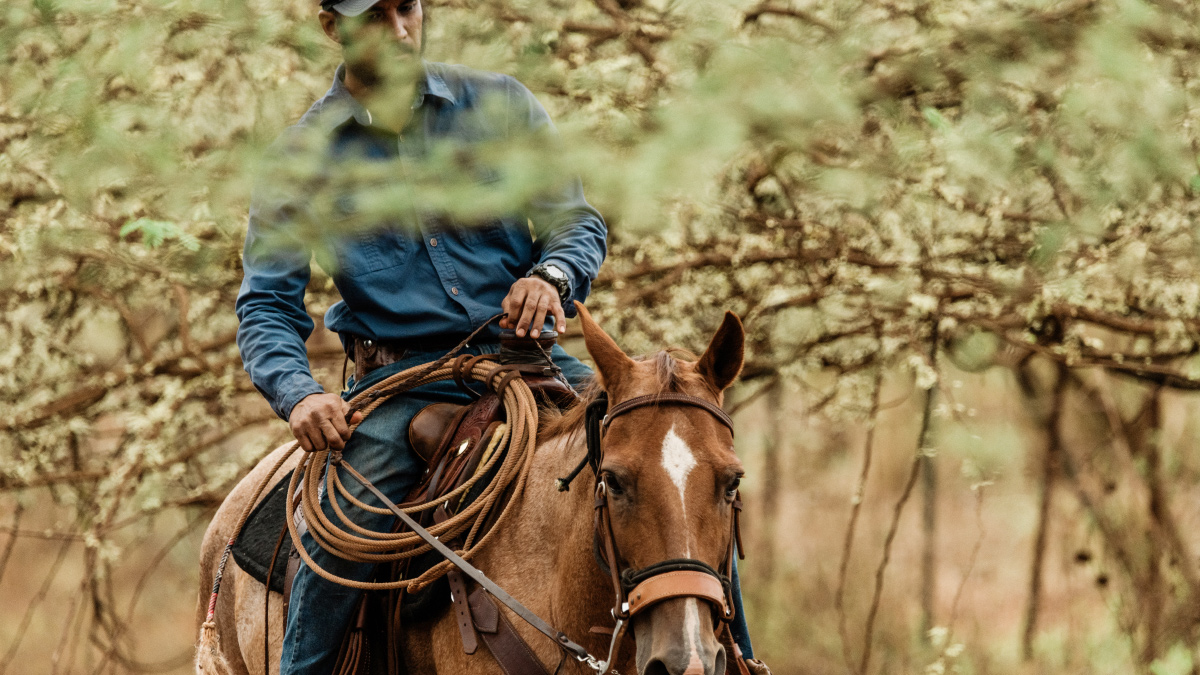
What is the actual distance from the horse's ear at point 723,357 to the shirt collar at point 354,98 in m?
1.34

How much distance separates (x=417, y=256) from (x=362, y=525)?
87 cm

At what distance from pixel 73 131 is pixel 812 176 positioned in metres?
3.82

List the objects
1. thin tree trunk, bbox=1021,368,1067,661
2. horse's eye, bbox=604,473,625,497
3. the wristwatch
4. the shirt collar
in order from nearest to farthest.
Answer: horse's eye, bbox=604,473,625,497 → the wristwatch → the shirt collar → thin tree trunk, bbox=1021,368,1067,661

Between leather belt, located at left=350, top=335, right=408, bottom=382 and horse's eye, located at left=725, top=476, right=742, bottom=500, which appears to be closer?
horse's eye, located at left=725, top=476, right=742, bottom=500

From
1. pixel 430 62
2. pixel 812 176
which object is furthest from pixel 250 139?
pixel 812 176

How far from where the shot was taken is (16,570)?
8.60 metres

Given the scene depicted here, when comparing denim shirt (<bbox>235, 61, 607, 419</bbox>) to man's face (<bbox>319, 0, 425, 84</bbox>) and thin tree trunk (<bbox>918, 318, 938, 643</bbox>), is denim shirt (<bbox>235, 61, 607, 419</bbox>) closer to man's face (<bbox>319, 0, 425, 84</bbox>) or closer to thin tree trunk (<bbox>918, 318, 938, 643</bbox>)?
man's face (<bbox>319, 0, 425, 84</bbox>)

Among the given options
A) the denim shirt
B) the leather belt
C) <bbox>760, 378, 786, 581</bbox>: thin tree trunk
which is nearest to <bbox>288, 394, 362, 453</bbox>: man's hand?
the denim shirt

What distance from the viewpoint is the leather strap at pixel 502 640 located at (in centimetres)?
288

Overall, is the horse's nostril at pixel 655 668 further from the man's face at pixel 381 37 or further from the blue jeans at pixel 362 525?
the man's face at pixel 381 37

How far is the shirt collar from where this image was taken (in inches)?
136

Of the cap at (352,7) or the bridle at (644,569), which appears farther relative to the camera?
the cap at (352,7)

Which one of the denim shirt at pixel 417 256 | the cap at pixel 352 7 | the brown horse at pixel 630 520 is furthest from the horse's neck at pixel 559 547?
the cap at pixel 352 7

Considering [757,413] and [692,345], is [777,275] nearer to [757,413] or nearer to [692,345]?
[692,345]
